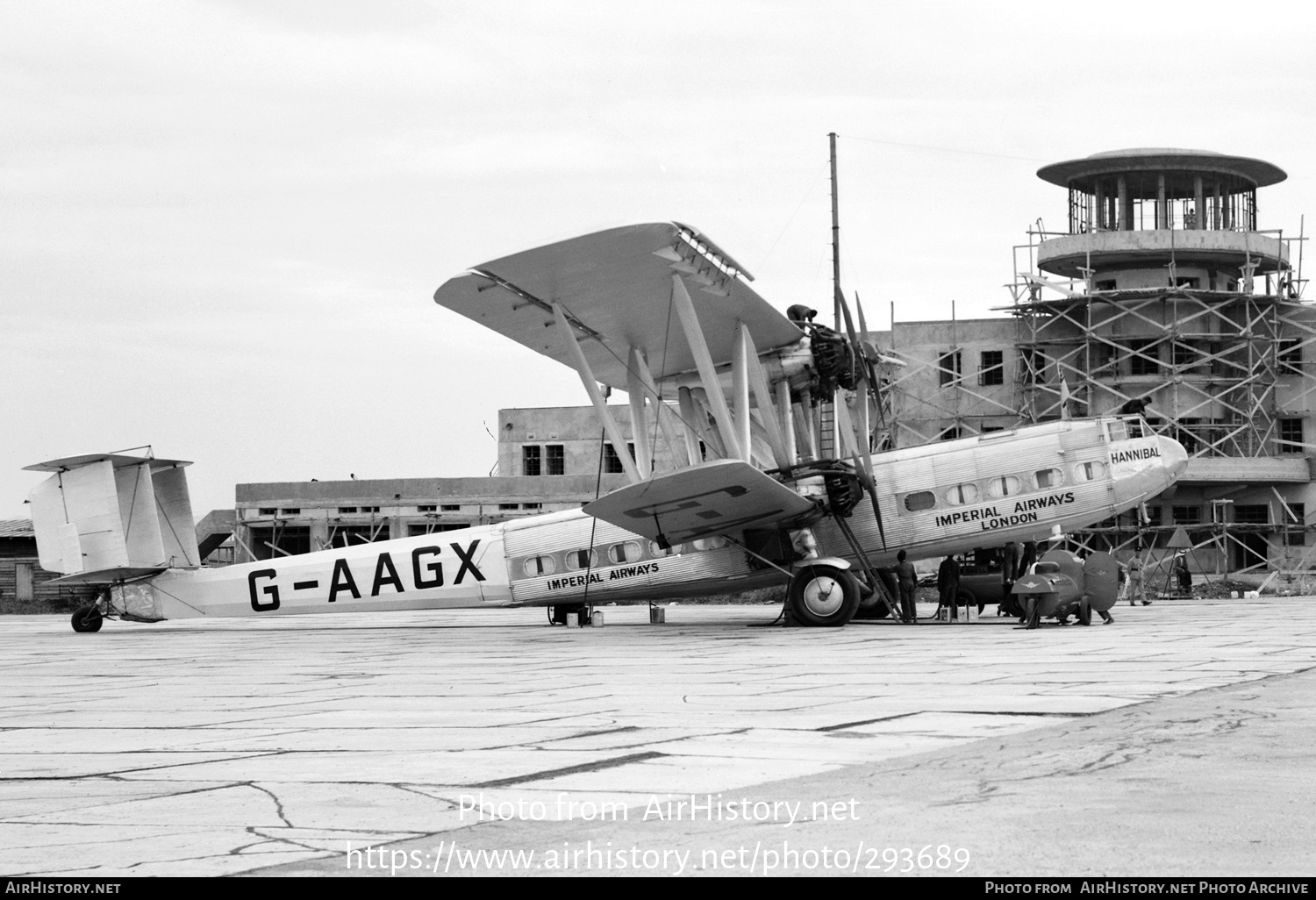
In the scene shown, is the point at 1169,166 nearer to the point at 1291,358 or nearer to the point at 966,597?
the point at 1291,358

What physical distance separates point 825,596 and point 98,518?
46.2 feet

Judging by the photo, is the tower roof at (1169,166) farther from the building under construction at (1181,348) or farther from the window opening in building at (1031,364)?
the window opening in building at (1031,364)

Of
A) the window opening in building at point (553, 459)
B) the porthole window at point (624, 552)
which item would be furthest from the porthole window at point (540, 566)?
the window opening in building at point (553, 459)

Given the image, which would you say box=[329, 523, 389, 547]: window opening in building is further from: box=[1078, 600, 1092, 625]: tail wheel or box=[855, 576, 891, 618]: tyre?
box=[1078, 600, 1092, 625]: tail wheel

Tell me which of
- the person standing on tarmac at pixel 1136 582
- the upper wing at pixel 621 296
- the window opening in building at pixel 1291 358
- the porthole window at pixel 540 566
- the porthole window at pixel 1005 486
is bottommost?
the person standing on tarmac at pixel 1136 582

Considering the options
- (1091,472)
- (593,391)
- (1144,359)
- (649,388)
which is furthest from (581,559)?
(1144,359)

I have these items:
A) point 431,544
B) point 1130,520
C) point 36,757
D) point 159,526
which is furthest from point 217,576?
point 1130,520

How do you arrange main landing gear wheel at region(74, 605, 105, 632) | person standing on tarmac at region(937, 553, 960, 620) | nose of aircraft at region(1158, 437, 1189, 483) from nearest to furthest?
nose of aircraft at region(1158, 437, 1189, 483), person standing on tarmac at region(937, 553, 960, 620), main landing gear wheel at region(74, 605, 105, 632)

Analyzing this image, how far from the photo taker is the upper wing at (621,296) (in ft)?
75.8

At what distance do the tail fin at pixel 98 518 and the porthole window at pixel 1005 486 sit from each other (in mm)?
16075

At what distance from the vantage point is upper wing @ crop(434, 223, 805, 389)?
75.8 ft

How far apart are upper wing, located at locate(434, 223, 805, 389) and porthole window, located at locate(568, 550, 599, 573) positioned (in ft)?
11.8

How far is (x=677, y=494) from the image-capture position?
24500mm

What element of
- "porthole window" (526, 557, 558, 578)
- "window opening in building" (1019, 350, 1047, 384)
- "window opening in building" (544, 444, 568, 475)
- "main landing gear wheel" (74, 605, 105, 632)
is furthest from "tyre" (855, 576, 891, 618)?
"window opening in building" (544, 444, 568, 475)
